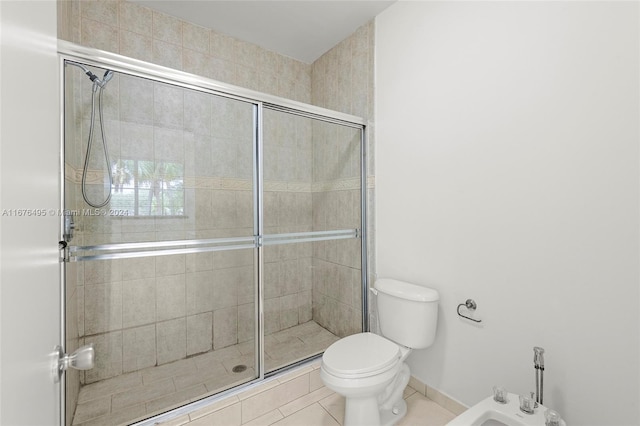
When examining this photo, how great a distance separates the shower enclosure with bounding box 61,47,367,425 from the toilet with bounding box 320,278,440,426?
48cm

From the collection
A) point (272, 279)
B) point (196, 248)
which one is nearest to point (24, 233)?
point (196, 248)

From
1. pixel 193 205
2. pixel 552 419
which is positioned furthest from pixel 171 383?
pixel 552 419

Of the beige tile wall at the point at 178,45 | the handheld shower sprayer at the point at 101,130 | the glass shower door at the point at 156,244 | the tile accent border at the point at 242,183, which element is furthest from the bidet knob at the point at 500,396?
the beige tile wall at the point at 178,45

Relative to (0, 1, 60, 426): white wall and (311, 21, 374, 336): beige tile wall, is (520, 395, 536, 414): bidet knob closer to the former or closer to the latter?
(311, 21, 374, 336): beige tile wall

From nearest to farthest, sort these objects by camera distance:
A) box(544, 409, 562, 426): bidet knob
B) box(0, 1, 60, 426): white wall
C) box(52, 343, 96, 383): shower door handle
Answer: box(0, 1, 60, 426): white wall → box(52, 343, 96, 383): shower door handle → box(544, 409, 562, 426): bidet knob

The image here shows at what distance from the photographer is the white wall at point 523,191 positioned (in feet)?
3.63

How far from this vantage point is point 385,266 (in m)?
2.02

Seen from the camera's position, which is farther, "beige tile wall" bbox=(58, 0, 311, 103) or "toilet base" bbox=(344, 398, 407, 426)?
"beige tile wall" bbox=(58, 0, 311, 103)

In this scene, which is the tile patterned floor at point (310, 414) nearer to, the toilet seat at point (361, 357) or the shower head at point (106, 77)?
the toilet seat at point (361, 357)

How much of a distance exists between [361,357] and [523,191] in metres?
1.10

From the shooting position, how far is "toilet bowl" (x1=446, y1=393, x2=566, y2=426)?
3.73 feet

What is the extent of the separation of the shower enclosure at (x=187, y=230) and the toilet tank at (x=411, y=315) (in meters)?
0.47

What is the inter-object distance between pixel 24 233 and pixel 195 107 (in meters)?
1.35

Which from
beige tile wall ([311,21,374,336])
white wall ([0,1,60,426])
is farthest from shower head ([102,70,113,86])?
beige tile wall ([311,21,374,336])
